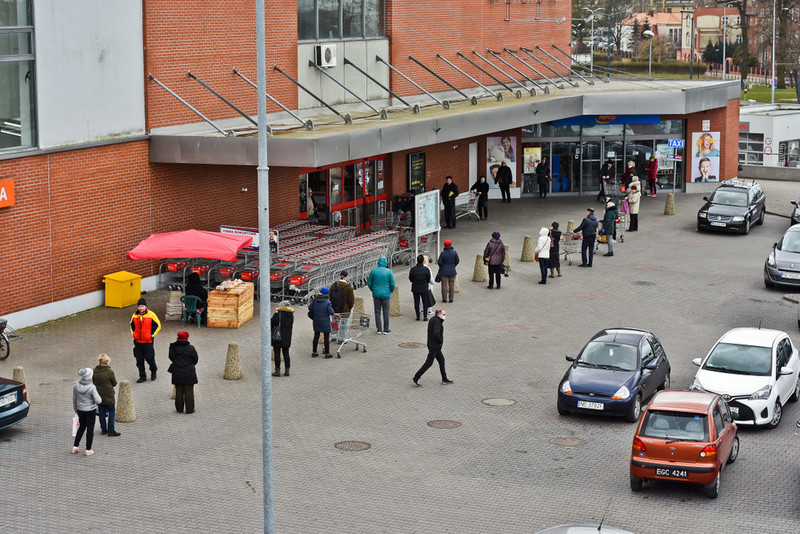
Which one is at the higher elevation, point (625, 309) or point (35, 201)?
point (35, 201)

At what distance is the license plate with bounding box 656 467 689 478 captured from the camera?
17.0 m

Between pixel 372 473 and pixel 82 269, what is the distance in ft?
39.8

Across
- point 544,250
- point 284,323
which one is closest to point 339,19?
point 544,250

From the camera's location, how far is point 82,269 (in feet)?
90.5

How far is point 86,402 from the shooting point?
18422 millimetres

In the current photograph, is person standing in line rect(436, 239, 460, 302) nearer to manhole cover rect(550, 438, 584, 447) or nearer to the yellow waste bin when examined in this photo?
the yellow waste bin

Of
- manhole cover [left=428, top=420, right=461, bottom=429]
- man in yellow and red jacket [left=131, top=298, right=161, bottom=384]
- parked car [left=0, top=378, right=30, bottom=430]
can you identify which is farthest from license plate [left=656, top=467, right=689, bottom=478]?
parked car [left=0, top=378, right=30, bottom=430]

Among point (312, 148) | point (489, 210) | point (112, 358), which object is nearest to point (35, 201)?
point (112, 358)

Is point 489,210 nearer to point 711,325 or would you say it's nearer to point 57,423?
point 711,325

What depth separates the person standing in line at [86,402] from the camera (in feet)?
60.4

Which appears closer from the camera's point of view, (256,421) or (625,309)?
(256,421)

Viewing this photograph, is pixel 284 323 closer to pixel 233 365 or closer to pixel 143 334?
pixel 233 365

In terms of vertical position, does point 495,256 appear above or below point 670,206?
below

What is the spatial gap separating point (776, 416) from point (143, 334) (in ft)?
38.2
